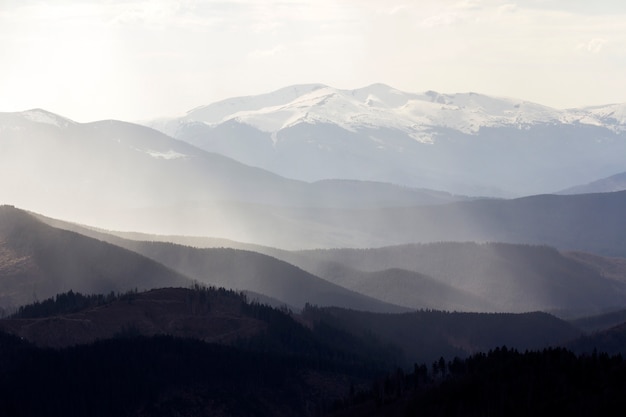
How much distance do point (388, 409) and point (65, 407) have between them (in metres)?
40.3

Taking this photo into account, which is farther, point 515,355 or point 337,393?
point 337,393

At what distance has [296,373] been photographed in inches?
7741

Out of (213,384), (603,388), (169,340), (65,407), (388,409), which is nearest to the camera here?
(603,388)

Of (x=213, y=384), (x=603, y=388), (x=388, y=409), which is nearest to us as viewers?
(x=603, y=388)

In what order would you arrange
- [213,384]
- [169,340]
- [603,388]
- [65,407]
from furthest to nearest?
[169,340] → [213,384] → [65,407] → [603,388]

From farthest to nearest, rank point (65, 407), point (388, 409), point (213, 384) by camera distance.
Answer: point (213, 384)
point (65, 407)
point (388, 409)

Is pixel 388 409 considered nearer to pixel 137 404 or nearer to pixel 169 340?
pixel 137 404

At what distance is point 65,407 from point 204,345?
94.4ft

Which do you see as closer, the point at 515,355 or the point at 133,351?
the point at 515,355

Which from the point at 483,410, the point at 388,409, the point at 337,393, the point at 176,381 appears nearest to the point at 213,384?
the point at 176,381

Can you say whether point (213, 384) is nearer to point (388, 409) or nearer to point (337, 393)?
point (337, 393)

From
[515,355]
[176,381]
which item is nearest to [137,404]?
[176,381]

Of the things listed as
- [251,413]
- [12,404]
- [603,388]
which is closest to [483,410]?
[603,388]

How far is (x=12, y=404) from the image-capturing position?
559 feet
